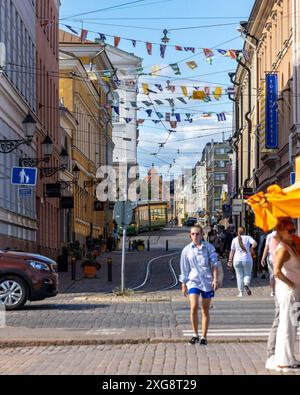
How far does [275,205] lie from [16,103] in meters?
25.2

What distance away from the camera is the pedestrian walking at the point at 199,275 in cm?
1350

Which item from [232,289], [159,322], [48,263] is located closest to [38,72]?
[232,289]

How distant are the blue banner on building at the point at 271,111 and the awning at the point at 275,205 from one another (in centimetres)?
3328

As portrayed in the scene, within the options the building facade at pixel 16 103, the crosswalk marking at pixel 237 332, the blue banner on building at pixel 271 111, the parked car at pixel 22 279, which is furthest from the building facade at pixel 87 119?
the crosswalk marking at pixel 237 332

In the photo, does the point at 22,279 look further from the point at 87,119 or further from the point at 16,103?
the point at 87,119

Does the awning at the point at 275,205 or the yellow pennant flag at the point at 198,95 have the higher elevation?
the yellow pennant flag at the point at 198,95

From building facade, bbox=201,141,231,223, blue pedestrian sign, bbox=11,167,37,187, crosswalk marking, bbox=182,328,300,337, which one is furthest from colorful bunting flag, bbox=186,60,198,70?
building facade, bbox=201,141,231,223

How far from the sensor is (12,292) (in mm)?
19453

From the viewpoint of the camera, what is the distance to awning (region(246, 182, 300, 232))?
11.1 m

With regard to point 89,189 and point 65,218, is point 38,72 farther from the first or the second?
point 89,189

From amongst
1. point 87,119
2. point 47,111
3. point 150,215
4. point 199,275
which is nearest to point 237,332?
point 199,275

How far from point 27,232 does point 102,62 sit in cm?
3862

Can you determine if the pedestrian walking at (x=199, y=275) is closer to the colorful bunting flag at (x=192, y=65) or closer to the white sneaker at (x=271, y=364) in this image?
the white sneaker at (x=271, y=364)
